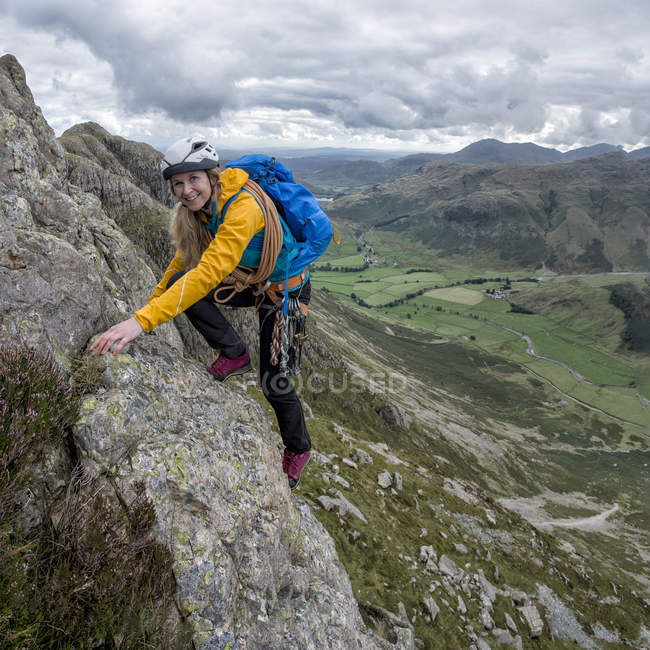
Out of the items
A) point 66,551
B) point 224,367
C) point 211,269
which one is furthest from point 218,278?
point 66,551

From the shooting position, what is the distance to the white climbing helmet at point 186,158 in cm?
682

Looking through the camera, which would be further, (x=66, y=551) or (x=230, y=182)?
(x=230, y=182)

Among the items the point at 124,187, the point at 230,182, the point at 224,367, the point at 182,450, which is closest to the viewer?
the point at 230,182

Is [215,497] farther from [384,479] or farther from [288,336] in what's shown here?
[384,479]

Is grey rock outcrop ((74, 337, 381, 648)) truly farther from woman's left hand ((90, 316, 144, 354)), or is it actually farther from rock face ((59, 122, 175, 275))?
rock face ((59, 122, 175, 275))

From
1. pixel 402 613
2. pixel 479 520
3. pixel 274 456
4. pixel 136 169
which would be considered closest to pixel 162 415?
pixel 274 456

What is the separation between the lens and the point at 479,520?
39.7 metres

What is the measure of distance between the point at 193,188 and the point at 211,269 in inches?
69.6

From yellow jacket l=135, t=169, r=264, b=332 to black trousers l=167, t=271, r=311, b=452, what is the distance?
2.26m

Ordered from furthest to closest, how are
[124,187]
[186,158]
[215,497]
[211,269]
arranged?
[124,187]
[215,497]
[186,158]
[211,269]

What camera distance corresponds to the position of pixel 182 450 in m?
7.58

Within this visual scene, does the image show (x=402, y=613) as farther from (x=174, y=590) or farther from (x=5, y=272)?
(x=5, y=272)

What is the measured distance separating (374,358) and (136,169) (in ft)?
432

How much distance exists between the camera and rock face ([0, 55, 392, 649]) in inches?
258
